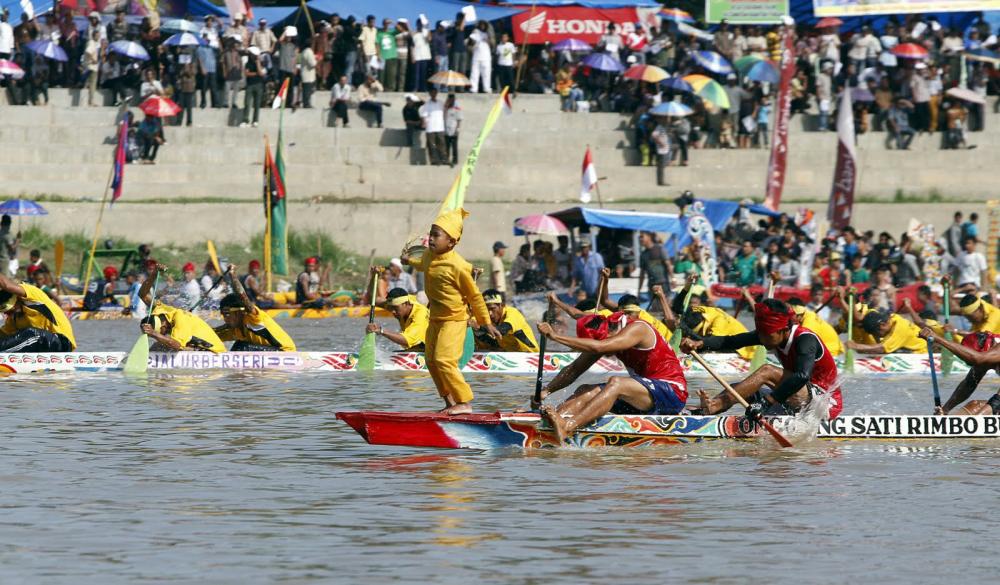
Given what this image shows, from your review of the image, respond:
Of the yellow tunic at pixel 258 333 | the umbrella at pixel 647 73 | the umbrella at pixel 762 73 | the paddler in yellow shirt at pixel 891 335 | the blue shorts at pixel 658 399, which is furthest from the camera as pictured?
the umbrella at pixel 762 73

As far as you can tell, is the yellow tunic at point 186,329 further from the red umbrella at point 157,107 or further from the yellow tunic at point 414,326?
the red umbrella at point 157,107

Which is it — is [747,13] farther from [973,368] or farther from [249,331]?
[973,368]

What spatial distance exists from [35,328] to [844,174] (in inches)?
648

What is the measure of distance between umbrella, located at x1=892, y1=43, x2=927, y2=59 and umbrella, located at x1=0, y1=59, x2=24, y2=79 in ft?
56.6

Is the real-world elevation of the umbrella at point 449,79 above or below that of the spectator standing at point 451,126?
above


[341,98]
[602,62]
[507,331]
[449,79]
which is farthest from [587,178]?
[507,331]

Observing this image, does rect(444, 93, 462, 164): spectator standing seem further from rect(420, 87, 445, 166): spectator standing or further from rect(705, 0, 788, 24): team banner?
rect(705, 0, 788, 24): team banner

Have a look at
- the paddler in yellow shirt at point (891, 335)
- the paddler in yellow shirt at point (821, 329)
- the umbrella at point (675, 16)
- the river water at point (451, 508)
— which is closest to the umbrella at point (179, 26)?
the umbrella at point (675, 16)

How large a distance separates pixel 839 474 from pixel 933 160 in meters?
23.3

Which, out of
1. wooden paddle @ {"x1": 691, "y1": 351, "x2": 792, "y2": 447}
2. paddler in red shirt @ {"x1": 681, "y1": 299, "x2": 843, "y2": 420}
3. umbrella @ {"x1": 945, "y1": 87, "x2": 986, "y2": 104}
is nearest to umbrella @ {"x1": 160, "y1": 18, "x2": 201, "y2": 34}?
umbrella @ {"x1": 945, "y1": 87, "x2": 986, "y2": 104}

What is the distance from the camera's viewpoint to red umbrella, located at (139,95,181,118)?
31.9 metres

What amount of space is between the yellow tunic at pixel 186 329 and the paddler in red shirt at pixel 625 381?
23.5 ft

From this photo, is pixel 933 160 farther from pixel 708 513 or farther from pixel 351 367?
pixel 708 513

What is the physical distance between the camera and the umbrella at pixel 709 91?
32250 mm
